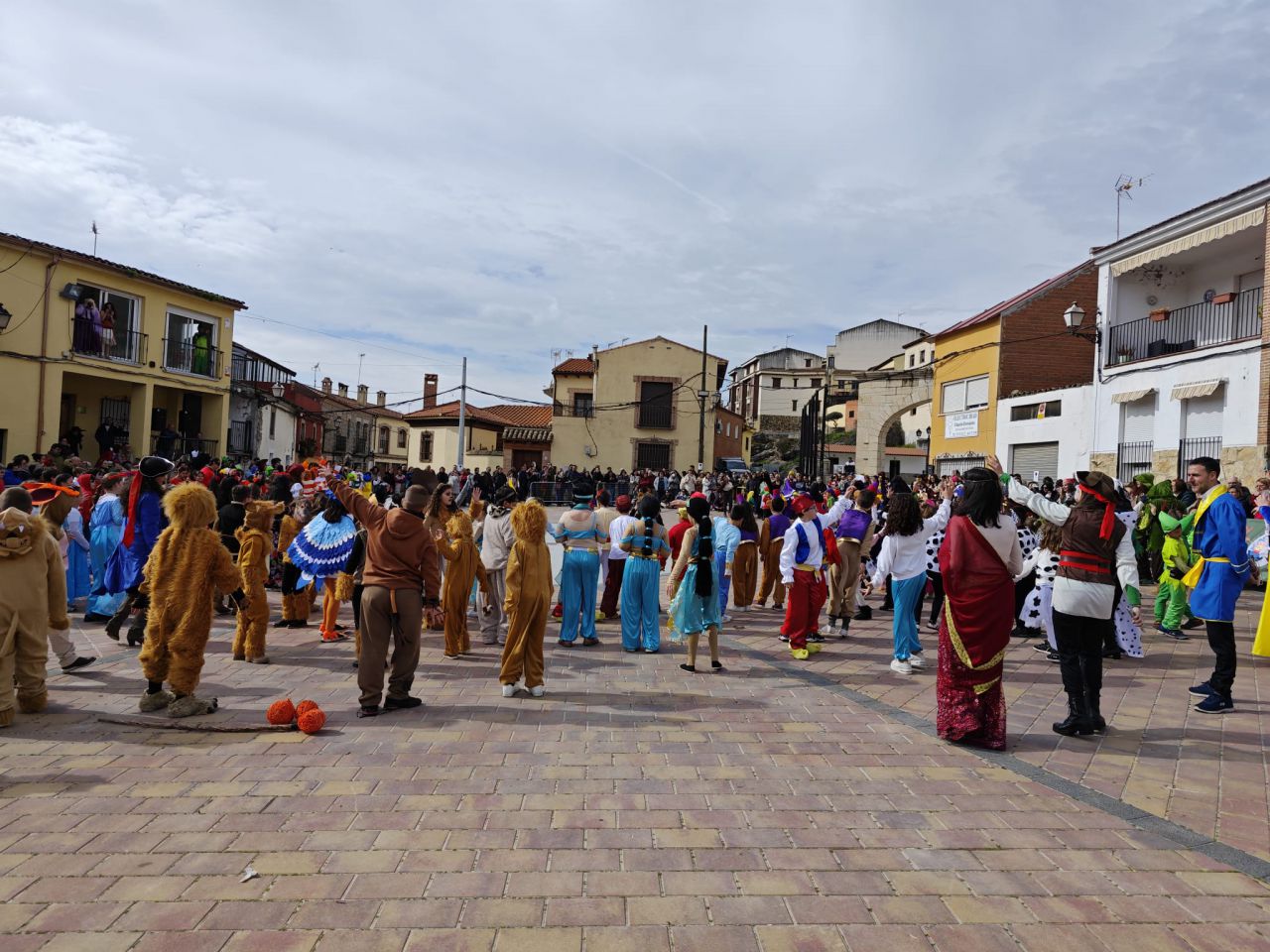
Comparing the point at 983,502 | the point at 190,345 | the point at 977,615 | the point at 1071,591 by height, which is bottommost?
the point at 977,615

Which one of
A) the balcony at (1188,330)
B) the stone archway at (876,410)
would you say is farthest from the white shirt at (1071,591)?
the stone archway at (876,410)

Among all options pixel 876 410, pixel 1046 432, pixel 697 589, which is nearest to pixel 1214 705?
pixel 697 589

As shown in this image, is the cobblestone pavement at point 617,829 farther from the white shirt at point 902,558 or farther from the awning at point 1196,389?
the awning at point 1196,389

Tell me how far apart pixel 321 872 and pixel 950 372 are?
26.8m

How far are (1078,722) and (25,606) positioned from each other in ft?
23.4

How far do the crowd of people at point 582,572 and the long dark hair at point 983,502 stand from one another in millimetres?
14

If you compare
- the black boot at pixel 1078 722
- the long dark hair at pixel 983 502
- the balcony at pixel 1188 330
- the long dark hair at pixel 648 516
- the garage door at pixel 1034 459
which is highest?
the balcony at pixel 1188 330

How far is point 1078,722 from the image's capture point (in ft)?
18.4

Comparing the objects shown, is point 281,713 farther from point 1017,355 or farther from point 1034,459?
point 1017,355

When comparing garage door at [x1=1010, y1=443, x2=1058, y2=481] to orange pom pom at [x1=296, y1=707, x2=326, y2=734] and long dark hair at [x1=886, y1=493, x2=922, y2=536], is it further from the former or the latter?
orange pom pom at [x1=296, y1=707, x2=326, y2=734]

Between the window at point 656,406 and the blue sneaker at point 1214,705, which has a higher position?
the window at point 656,406

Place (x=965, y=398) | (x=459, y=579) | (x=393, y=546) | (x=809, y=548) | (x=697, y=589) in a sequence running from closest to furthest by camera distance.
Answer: (x=393, y=546) < (x=697, y=589) < (x=459, y=579) < (x=809, y=548) < (x=965, y=398)

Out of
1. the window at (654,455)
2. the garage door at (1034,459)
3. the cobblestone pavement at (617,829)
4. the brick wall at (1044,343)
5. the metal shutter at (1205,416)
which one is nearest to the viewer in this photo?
the cobblestone pavement at (617,829)

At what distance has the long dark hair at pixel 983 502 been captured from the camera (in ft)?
18.0
